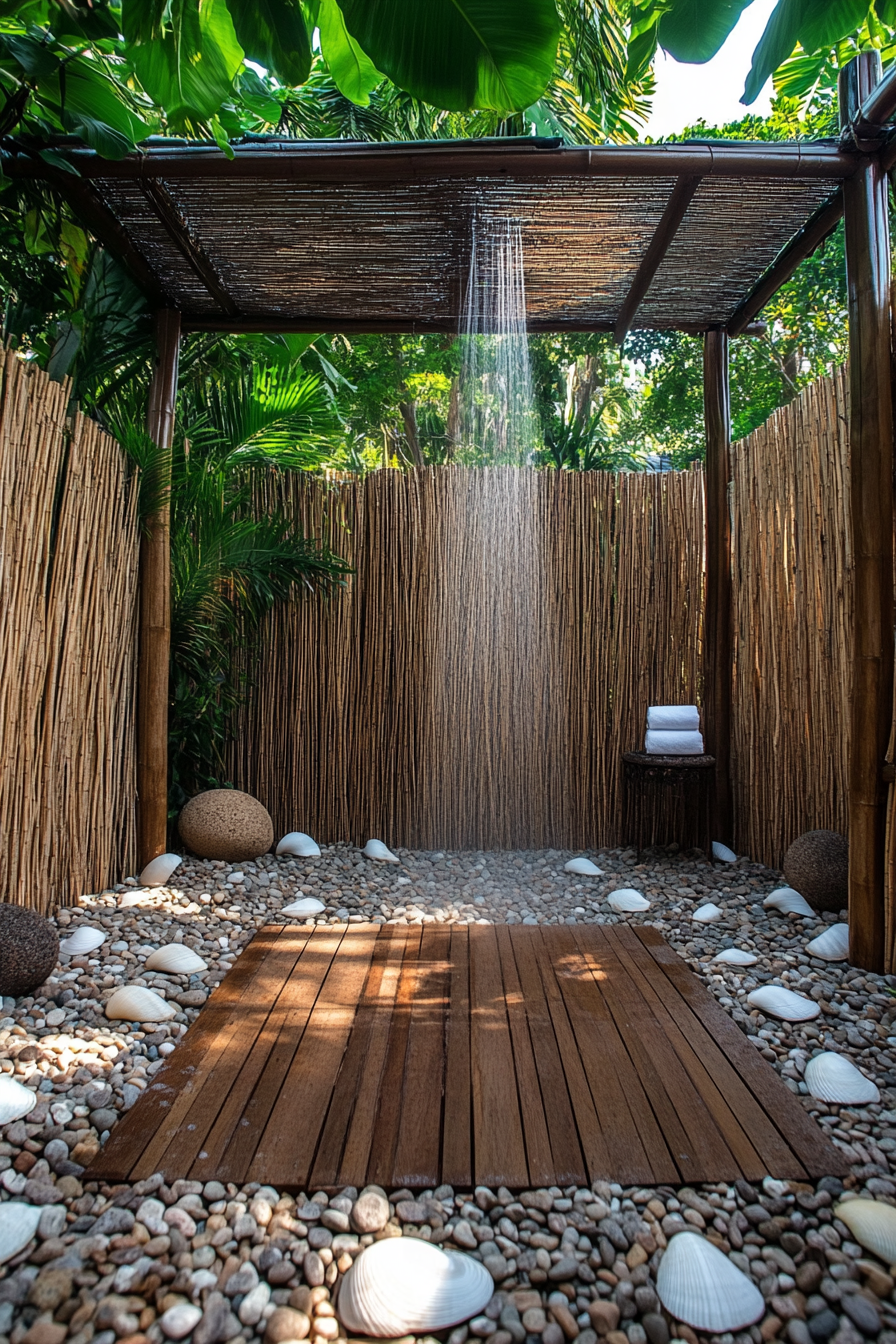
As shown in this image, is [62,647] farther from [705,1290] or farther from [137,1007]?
[705,1290]

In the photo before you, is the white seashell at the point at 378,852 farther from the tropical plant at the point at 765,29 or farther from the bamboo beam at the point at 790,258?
the tropical plant at the point at 765,29

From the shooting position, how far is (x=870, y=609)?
7.06 ft

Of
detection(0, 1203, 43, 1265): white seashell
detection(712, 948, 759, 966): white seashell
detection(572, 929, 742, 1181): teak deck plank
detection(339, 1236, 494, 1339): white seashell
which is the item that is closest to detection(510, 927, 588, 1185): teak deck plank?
detection(572, 929, 742, 1181): teak deck plank

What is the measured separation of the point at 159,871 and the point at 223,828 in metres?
0.32

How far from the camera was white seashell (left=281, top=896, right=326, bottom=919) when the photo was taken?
264 centimetres

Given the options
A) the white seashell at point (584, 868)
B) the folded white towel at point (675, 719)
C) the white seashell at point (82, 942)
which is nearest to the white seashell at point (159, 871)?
the white seashell at point (82, 942)

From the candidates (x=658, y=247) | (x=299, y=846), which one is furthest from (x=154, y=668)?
(x=658, y=247)

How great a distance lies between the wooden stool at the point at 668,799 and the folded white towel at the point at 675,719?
126 mm

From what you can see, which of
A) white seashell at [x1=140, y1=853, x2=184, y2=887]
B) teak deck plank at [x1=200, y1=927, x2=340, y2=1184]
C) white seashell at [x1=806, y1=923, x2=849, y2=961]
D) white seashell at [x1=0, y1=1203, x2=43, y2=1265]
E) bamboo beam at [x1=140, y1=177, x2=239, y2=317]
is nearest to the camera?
white seashell at [x1=0, y1=1203, x2=43, y2=1265]

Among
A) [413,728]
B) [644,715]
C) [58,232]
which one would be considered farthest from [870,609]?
[58,232]

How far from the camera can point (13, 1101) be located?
145cm

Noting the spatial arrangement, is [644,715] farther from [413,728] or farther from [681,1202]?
[681,1202]

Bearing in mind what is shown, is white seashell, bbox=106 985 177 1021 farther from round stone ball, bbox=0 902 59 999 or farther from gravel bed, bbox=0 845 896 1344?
round stone ball, bbox=0 902 59 999

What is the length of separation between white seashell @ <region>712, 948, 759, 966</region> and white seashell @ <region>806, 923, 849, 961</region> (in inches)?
6.7
